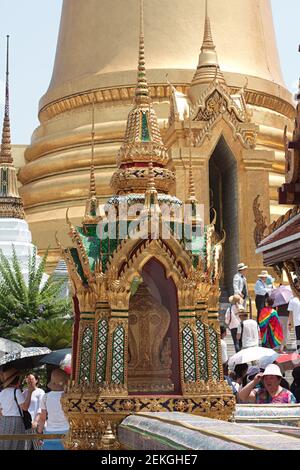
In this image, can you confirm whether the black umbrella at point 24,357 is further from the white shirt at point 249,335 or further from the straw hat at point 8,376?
the white shirt at point 249,335

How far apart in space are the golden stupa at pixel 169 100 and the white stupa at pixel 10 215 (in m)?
0.51

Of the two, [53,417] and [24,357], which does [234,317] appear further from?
[53,417]

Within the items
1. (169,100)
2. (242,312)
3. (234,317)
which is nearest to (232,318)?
(234,317)

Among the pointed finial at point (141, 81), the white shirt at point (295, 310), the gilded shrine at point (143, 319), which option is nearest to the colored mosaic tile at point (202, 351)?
the gilded shrine at point (143, 319)

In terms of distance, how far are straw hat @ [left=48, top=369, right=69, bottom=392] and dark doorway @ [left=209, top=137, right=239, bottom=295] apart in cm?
690

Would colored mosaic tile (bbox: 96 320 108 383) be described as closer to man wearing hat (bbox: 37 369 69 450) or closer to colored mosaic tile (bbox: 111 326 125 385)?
colored mosaic tile (bbox: 111 326 125 385)

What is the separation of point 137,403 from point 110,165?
10.6 metres

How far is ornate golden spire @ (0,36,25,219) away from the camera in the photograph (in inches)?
561

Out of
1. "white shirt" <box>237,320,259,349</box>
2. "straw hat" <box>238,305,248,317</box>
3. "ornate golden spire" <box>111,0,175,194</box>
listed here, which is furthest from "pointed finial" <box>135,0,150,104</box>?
"straw hat" <box>238,305,248,317</box>

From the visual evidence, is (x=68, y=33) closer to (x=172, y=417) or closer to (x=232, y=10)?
(x=232, y=10)

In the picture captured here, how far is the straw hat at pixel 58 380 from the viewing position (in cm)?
539

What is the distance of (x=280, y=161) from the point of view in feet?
48.0

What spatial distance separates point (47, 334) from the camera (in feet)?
29.3

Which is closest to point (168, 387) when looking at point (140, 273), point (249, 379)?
point (140, 273)
